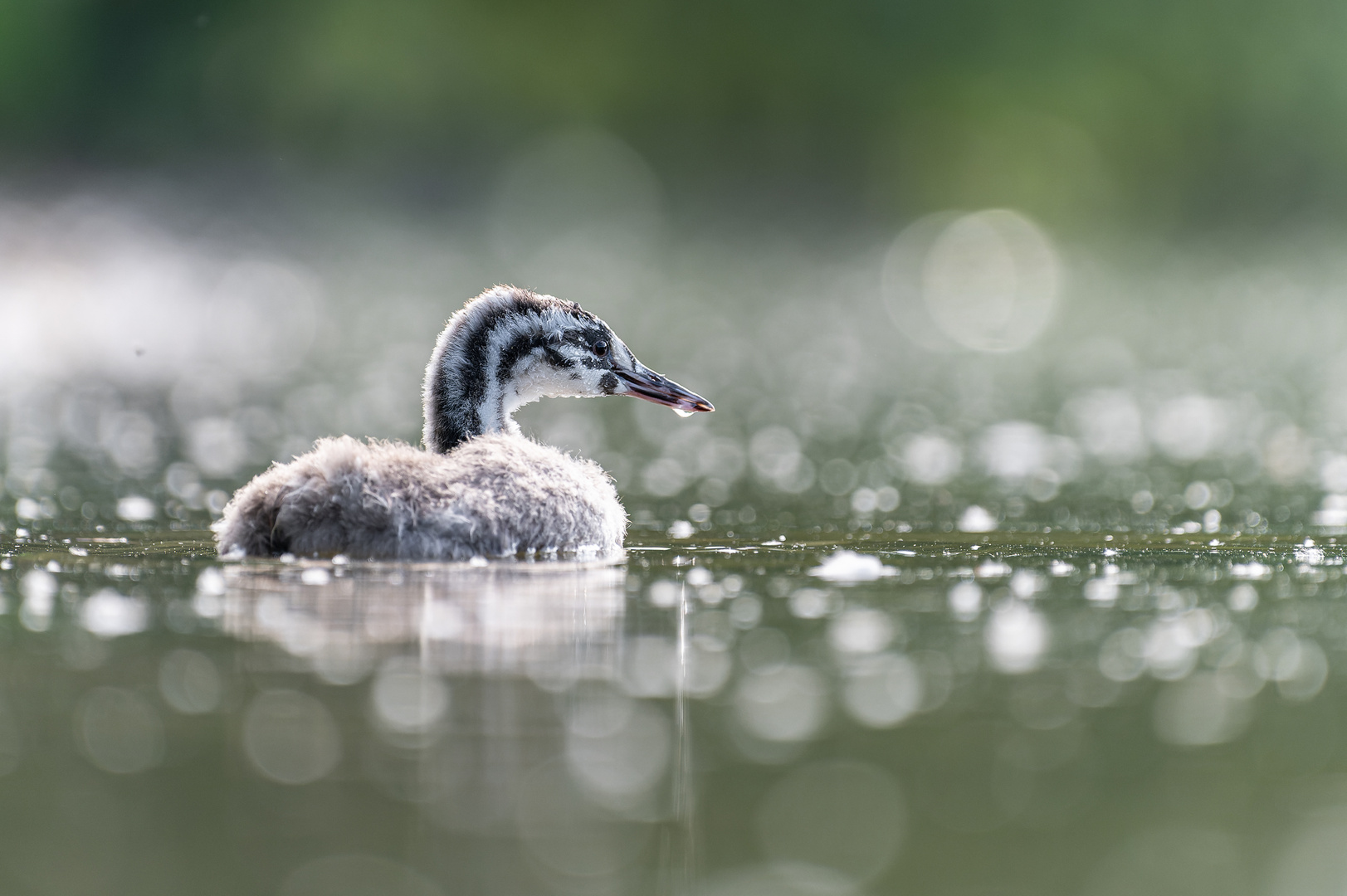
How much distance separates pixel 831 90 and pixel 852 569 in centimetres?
2737

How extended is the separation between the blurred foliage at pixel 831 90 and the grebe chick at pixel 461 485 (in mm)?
21149

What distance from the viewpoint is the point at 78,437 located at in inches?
480

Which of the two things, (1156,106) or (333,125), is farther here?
(1156,106)

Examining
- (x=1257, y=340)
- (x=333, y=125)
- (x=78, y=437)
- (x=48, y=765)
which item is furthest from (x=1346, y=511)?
(x=333, y=125)

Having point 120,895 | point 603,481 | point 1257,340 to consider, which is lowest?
point 120,895

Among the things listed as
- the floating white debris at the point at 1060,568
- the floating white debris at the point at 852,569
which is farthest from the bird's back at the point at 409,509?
the floating white debris at the point at 1060,568

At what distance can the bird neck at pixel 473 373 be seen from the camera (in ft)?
27.5

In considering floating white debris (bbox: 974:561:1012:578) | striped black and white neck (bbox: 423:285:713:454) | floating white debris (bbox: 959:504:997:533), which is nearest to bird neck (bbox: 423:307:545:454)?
striped black and white neck (bbox: 423:285:713:454)

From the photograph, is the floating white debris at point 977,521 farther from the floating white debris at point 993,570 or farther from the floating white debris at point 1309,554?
the floating white debris at point 1309,554

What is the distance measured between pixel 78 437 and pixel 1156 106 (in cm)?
2482

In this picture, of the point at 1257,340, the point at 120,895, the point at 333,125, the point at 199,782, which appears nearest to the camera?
the point at 120,895

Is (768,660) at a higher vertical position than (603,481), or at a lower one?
lower

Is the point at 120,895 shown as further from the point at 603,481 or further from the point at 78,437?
the point at 78,437

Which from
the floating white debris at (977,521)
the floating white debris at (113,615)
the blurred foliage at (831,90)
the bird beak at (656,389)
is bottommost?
the floating white debris at (113,615)
